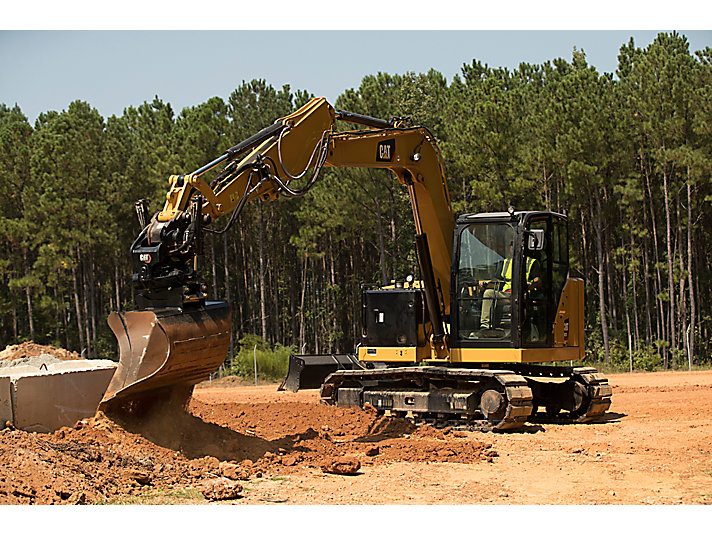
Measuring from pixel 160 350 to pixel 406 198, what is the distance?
93.3ft

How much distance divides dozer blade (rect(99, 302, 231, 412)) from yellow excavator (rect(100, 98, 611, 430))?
0.20 meters

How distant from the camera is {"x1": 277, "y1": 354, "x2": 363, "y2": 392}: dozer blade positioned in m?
15.1

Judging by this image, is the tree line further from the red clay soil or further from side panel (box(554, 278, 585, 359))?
the red clay soil

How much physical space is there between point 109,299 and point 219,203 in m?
42.1

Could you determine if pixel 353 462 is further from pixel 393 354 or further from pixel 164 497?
pixel 393 354

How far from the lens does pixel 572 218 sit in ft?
126

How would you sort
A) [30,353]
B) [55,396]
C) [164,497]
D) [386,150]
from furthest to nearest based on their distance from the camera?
[30,353] → [386,150] → [55,396] → [164,497]

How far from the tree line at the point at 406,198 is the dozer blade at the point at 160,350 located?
938 inches

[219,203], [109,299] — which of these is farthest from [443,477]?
[109,299]

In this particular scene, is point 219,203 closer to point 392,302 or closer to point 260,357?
point 392,302

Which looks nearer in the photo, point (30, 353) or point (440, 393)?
point (440, 393)

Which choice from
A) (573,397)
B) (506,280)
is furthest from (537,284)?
(573,397)

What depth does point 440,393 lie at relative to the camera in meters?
12.5

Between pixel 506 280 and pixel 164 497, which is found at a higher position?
pixel 506 280
